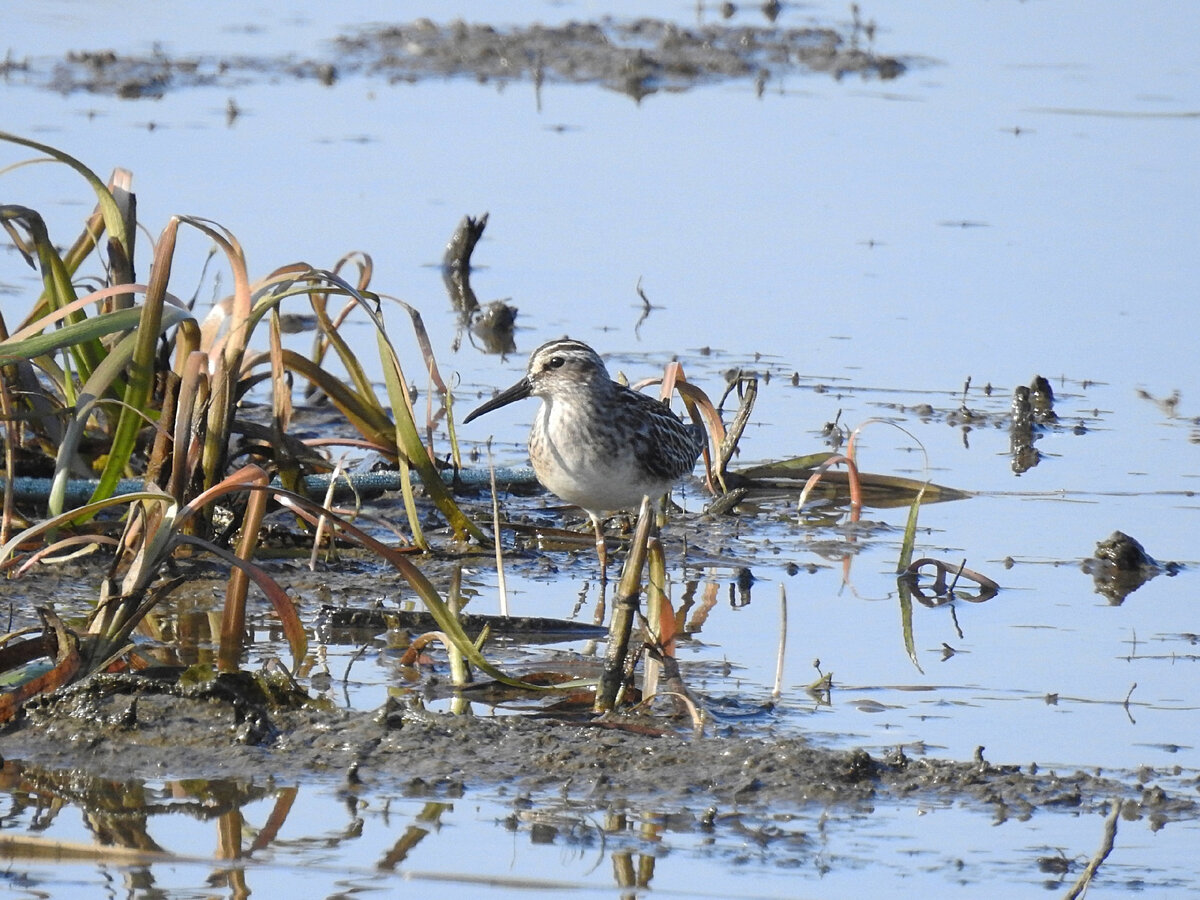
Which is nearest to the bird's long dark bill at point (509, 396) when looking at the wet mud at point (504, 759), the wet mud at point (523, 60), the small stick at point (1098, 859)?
the wet mud at point (504, 759)

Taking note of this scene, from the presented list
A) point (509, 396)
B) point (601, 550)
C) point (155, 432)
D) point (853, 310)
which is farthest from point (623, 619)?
point (853, 310)

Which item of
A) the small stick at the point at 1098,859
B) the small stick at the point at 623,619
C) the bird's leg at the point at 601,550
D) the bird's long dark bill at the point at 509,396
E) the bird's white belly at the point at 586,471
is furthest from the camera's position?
the bird's long dark bill at the point at 509,396

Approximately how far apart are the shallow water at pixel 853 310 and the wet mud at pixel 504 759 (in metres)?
0.14

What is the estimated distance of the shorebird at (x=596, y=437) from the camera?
786 cm

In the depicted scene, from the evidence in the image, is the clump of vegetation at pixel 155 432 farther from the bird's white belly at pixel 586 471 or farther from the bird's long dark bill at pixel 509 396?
the bird's long dark bill at pixel 509 396

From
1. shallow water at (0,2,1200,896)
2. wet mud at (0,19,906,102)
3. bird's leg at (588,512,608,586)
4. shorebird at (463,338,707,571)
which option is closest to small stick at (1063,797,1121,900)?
shallow water at (0,2,1200,896)

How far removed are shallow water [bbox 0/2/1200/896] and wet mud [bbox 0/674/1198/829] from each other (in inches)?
5.6

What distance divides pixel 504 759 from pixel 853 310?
6.37m

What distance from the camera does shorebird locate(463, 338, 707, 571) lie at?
309 inches

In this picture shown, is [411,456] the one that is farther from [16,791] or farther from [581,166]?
[581,166]

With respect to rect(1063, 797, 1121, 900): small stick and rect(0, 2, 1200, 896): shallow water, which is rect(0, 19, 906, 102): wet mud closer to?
rect(0, 2, 1200, 896): shallow water

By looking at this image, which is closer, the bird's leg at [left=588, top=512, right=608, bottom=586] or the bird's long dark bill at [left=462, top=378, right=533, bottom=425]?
the bird's leg at [left=588, top=512, right=608, bottom=586]

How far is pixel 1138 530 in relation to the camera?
814cm

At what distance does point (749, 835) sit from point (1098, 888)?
86 cm
